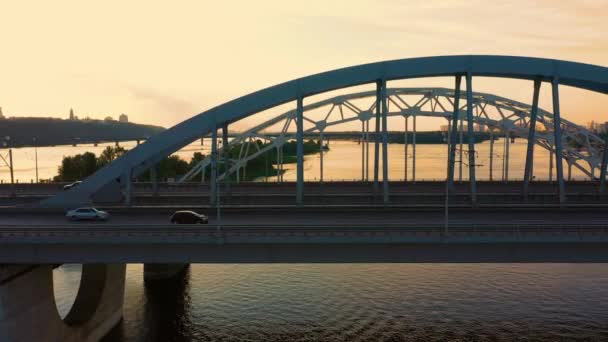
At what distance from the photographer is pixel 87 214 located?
32781 millimetres

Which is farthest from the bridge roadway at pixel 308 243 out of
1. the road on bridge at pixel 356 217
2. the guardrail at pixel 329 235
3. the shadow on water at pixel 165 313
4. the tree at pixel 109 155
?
the tree at pixel 109 155

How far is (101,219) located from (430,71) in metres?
28.0

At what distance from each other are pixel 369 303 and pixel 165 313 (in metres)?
17.7

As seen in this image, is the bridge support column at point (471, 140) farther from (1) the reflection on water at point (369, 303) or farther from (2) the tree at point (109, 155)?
(2) the tree at point (109, 155)

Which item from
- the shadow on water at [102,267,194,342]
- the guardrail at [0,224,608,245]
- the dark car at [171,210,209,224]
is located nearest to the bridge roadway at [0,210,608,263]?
the guardrail at [0,224,608,245]

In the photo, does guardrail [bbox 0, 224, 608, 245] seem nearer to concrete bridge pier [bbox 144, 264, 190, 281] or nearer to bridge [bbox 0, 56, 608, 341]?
bridge [bbox 0, 56, 608, 341]

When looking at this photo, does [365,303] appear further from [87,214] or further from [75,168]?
[75,168]

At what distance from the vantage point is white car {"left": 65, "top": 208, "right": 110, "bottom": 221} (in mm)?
32750

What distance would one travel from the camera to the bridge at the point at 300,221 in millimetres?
26328

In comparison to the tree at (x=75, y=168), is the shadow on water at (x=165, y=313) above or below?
below

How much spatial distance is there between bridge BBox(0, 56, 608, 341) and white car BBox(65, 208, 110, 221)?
0.86 meters

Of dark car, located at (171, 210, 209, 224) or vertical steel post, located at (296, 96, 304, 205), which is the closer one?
dark car, located at (171, 210, 209, 224)

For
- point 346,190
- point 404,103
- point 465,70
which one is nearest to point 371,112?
point 404,103

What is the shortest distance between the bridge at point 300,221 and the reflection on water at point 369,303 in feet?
15.3
